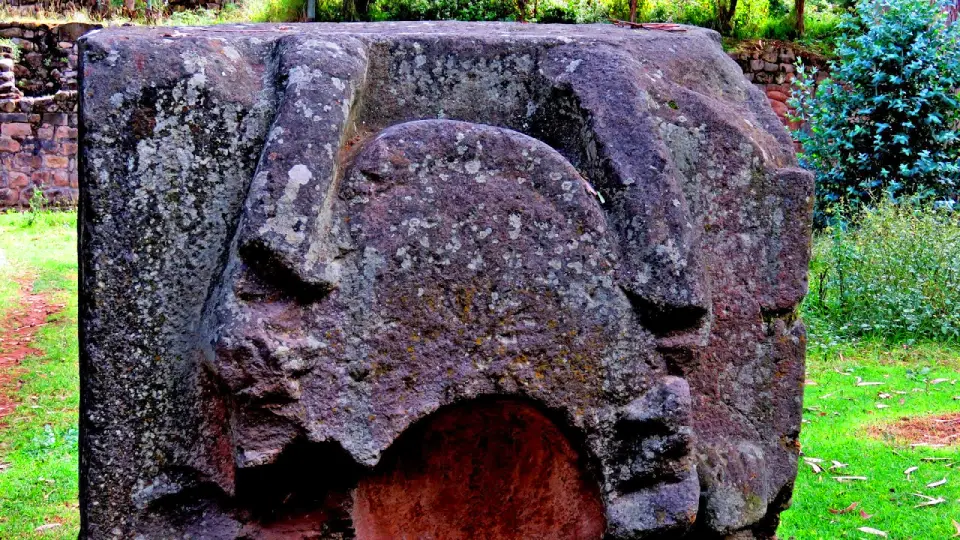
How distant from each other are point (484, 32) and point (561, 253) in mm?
707

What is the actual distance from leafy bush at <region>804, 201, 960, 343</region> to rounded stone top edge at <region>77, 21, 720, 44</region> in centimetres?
410

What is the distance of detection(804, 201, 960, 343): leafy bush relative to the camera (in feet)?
21.0

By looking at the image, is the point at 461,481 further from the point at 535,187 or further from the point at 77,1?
the point at 77,1

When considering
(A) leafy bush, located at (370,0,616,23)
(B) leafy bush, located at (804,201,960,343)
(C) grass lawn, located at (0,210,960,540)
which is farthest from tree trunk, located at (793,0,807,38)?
(C) grass lawn, located at (0,210,960,540)

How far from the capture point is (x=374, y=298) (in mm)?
2094

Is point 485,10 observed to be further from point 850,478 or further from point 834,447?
point 850,478

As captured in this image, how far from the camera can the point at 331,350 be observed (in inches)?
81.0

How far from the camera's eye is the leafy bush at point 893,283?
21.0 feet

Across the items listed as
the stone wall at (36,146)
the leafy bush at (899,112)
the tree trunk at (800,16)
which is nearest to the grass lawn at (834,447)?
the leafy bush at (899,112)

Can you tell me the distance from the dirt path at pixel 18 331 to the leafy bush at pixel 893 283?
4.84 m

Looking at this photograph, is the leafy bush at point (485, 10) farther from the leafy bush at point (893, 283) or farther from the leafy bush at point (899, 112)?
the leafy bush at point (893, 283)

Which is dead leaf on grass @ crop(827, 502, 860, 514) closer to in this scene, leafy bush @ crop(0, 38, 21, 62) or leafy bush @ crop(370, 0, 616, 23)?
leafy bush @ crop(370, 0, 616, 23)

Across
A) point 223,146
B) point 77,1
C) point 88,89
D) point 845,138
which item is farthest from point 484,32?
point 77,1

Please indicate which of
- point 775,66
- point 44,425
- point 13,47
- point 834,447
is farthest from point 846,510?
point 13,47
